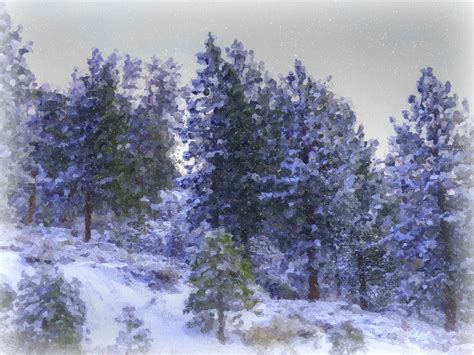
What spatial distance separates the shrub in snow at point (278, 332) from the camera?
15.5 meters

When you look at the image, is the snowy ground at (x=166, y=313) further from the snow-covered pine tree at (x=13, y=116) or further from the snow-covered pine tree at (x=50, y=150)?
the snow-covered pine tree at (x=50, y=150)

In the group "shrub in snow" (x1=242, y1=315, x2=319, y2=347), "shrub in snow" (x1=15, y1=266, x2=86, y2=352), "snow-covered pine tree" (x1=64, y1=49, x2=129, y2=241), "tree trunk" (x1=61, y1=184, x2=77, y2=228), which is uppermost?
"snow-covered pine tree" (x1=64, y1=49, x2=129, y2=241)

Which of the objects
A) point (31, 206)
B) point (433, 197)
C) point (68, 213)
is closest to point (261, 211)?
point (433, 197)

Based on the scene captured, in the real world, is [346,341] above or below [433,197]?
below

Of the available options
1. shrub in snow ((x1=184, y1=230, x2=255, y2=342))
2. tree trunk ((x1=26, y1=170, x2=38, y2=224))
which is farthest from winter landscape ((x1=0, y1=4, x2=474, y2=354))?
tree trunk ((x1=26, y1=170, x2=38, y2=224))

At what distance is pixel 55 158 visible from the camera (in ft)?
89.2

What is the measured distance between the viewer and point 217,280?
50.0 ft

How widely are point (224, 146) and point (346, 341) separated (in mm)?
12280

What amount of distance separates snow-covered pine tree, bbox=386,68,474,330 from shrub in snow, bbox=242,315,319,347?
7.37 metres

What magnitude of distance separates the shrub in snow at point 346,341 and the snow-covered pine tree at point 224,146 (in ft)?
31.0

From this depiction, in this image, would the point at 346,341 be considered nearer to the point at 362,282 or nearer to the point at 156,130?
the point at 362,282

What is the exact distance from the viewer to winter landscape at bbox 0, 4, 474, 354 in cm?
1611

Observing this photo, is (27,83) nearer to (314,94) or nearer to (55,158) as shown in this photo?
(55,158)

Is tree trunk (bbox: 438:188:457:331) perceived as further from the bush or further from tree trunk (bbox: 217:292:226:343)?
the bush
